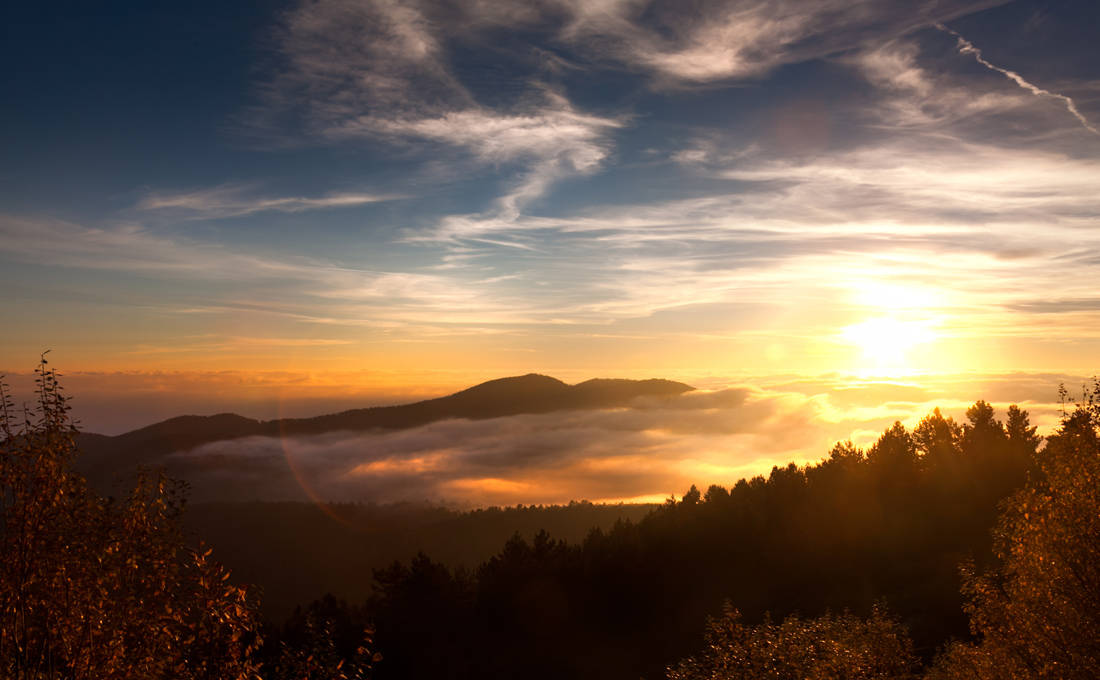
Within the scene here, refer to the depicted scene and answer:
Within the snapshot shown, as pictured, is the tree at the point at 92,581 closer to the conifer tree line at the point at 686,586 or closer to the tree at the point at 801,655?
the conifer tree line at the point at 686,586

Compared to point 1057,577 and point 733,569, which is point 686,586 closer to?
point 733,569

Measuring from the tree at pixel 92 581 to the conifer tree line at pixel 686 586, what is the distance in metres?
0.05

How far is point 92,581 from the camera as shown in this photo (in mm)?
14633

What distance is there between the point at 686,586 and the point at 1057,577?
67577 millimetres

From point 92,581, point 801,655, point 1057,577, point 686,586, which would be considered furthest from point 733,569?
point 92,581

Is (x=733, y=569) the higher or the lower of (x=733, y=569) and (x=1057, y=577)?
the lower

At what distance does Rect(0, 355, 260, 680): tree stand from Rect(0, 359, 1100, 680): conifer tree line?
49 millimetres

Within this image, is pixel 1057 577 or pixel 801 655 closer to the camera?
pixel 1057 577

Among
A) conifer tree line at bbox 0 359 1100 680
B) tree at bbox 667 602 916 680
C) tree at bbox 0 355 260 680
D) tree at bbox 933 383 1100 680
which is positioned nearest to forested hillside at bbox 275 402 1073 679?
conifer tree line at bbox 0 359 1100 680

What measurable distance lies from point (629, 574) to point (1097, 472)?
67319 mm

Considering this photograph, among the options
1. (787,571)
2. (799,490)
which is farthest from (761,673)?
(799,490)

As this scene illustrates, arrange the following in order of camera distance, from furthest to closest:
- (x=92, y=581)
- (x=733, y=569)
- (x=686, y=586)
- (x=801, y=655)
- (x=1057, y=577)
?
(x=733, y=569) → (x=686, y=586) → (x=801, y=655) → (x=1057, y=577) → (x=92, y=581)

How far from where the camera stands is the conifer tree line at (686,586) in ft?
47.4

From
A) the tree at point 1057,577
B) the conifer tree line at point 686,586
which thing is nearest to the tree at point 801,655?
the conifer tree line at point 686,586
